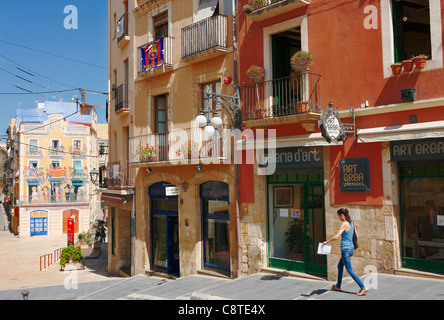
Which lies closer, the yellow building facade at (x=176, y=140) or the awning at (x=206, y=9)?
the yellow building facade at (x=176, y=140)

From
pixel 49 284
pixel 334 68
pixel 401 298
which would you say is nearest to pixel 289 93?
pixel 334 68

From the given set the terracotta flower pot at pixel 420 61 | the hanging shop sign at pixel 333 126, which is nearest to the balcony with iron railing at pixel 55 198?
the hanging shop sign at pixel 333 126

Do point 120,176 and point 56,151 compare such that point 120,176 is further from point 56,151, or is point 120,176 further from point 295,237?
point 56,151

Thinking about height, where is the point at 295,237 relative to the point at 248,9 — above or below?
below

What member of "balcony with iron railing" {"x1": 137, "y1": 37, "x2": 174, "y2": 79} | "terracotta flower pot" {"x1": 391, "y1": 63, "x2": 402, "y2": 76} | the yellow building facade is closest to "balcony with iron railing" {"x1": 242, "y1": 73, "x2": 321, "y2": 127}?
the yellow building facade

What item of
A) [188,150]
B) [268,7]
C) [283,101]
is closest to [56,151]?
[188,150]

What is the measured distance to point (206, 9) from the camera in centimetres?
1487

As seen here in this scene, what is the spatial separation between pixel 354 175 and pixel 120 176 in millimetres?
10863

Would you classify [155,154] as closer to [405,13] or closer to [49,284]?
[49,284]

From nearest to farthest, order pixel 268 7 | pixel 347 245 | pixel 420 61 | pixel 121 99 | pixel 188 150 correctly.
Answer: pixel 347 245
pixel 420 61
pixel 268 7
pixel 188 150
pixel 121 99

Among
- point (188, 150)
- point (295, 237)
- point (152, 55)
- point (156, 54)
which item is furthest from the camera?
point (152, 55)

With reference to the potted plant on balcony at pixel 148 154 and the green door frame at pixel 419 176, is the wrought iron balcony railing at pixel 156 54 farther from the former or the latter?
the green door frame at pixel 419 176

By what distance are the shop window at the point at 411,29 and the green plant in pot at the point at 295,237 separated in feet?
15.5

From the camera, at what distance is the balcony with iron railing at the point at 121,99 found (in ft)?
61.0
